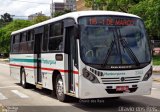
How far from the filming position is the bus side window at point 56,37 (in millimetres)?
15039

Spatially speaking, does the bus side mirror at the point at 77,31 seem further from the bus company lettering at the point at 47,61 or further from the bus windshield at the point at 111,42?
the bus company lettering at the point at 47,61

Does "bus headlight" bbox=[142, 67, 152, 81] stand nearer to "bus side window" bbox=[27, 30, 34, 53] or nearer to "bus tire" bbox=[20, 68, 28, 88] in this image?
"bus side window" bbox=[27, 30, 34, 53]

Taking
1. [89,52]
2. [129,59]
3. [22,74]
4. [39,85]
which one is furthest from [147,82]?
[22,74]

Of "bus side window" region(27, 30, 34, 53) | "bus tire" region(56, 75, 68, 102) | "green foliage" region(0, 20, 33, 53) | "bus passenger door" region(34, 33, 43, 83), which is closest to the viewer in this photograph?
"bus tire" region(56, 75, 68, 102)

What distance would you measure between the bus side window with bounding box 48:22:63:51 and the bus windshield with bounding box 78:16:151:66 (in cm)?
184

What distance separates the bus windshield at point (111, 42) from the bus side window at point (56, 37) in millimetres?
1845

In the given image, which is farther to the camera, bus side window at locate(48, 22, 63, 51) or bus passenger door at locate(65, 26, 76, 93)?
bus side window at locate(48, 22, 63, 51)

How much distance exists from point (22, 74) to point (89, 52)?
377 inches

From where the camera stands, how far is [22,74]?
72.2 ft

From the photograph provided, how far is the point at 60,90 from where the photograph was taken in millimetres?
15125

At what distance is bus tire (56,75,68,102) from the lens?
1488 cm

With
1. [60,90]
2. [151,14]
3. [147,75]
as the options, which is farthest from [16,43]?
[151,14]

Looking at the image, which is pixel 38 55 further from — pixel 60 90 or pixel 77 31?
pixel 77 31

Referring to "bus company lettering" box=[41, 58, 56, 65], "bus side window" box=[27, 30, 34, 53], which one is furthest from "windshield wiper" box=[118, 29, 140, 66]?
"bus side window" box=[27, 30, 34, 53]
